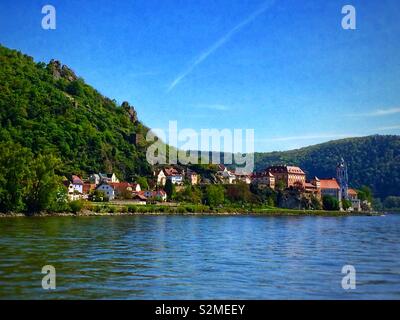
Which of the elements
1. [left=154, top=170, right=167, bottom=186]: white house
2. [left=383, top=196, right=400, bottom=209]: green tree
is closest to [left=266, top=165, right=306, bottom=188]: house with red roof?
[left=154, top=170, right=167, bottom=186]: white house

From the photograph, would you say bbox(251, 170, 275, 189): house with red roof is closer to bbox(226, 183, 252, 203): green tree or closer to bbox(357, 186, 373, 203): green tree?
bbox(226, 183, 252, 203): green tree

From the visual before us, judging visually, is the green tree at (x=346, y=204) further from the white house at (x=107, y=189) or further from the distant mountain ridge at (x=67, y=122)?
the white house at (x=107, y=189)

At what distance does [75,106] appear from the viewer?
147500 mm

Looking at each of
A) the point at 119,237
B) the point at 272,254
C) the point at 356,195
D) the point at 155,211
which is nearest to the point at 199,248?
the point at 272,254

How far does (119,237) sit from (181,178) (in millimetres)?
101534

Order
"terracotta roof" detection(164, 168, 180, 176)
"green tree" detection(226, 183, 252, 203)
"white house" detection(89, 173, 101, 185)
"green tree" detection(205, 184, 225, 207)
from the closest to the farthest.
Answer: "green tree" detection(205, 184, 225, 207) < "white house" detection(89, 173, 101, 185) < "green tree" detection(226, 183, 252, 203) < "terracotta roof" detection(164, 168, 180, 176)

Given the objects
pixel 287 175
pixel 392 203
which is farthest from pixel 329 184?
pixel 392 203

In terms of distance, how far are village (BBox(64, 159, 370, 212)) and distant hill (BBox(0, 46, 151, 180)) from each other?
22.4 ft

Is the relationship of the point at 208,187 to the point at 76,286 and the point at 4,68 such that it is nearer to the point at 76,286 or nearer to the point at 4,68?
the point at 4,68

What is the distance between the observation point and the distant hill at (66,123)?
373 feet

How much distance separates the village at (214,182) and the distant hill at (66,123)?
6.84 metres

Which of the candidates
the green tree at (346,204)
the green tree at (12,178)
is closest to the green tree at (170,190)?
the green tree at (12,178)

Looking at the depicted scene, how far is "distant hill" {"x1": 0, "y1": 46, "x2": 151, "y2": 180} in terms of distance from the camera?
113812 mm

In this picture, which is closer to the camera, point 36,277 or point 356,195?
point 36,277
